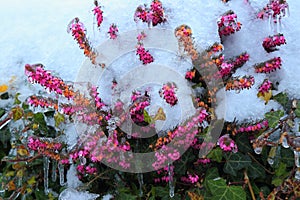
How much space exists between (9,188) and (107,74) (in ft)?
2.17

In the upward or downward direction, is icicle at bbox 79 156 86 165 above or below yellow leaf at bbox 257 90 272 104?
below

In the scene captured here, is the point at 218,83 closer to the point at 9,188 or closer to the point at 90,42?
the point at 90,42

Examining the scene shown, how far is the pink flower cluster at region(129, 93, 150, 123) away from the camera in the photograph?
5.40ft

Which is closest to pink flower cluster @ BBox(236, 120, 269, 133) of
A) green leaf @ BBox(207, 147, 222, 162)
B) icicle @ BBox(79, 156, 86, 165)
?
green leaf @ BBox(207, 147, 222, 162)

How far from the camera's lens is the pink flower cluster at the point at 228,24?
2016mm

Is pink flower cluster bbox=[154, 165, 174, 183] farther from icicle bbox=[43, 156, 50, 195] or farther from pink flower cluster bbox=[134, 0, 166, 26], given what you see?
pink flower cluster bbox=[134, 0, 166, 26]

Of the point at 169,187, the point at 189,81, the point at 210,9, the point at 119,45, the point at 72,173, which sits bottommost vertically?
the point at 169,187

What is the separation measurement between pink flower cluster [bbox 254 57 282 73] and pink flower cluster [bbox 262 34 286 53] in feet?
0.37

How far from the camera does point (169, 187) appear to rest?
172 cm

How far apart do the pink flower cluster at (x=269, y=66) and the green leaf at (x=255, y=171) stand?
43 centimetres

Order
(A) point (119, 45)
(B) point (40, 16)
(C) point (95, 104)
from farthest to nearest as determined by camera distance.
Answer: (B) point (40, 16) → (A) point (119, 45) → (C) point (95, 104)

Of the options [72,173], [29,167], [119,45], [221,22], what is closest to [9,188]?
[29,167]

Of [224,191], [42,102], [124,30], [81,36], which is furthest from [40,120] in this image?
[224,191]

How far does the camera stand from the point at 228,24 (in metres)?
2.07
